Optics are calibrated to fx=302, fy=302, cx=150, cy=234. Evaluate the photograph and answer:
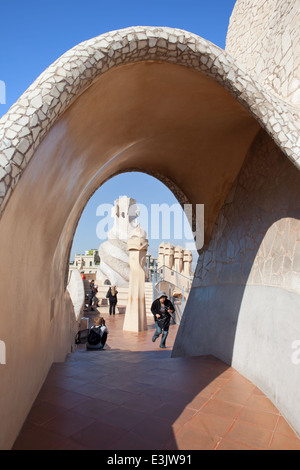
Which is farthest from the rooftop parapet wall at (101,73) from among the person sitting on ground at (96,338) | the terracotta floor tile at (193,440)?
the person sitting on ground at (96,338)

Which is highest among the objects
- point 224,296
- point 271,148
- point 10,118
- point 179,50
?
point 179,50

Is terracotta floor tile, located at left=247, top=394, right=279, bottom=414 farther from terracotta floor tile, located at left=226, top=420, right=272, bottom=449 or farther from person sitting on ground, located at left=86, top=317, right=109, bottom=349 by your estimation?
person sitting on ground, located at left=86, top=317, right=109, bottom=349

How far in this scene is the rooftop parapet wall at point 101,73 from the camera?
1465 millimetres

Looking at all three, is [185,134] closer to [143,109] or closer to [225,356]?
[143,109]

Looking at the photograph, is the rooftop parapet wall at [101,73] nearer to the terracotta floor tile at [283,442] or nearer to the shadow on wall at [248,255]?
the shadow on wall at [248,255]

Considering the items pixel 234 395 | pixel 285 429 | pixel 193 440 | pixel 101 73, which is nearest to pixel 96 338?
pixel 234 395

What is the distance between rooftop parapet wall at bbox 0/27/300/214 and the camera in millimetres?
1465

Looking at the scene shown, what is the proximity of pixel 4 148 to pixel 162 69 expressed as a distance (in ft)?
5.38

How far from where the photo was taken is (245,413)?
8.46ft

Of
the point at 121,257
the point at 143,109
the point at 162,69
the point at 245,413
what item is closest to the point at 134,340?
the point at 245,413

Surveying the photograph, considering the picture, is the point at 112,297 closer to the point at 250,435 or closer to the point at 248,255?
the point at 248,255

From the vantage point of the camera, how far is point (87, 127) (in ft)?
7.92

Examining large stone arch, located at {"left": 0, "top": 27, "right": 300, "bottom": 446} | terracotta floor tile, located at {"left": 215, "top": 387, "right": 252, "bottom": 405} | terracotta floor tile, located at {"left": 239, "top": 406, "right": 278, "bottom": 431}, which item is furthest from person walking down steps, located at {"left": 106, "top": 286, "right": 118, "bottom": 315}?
terracotta floor tile, located at {"left": 239, "top": 406, "right": 278, "bottom": 431}

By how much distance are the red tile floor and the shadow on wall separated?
0.67 meters
